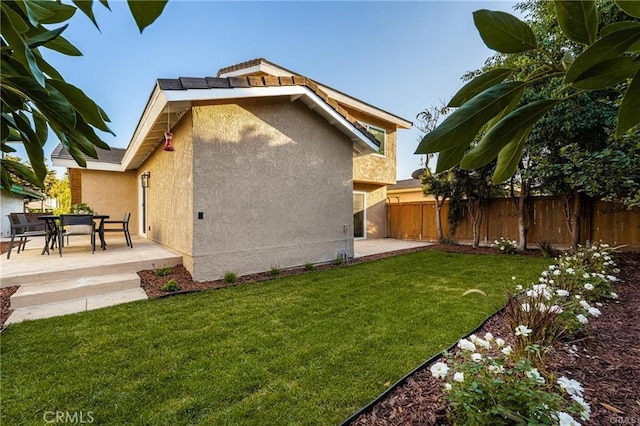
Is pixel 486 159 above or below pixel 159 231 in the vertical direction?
above

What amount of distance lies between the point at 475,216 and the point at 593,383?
1020 centimetres

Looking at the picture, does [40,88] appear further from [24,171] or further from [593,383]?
[593,383]

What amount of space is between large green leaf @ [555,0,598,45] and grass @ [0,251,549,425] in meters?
2.60

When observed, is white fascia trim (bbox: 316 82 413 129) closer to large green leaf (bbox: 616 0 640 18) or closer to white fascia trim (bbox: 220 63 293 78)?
white fascia trim (bbox: 220 63 293 78)

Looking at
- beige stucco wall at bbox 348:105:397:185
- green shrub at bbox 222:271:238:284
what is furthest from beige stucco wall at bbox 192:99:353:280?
beige stucco wall at bbox 348:105:397:185

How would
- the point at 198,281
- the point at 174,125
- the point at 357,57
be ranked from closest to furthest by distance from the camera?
the point at 198,281, the point at 174,125, the point at 357,57

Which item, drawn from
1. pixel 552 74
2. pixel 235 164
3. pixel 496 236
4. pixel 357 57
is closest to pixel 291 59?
pixel 357 57

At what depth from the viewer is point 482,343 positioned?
7.68ft

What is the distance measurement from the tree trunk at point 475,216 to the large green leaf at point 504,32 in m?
12.1

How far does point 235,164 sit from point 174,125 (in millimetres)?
2044

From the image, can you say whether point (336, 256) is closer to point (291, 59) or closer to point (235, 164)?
point (235, 164)

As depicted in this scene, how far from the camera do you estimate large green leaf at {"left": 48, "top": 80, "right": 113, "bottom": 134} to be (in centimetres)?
74

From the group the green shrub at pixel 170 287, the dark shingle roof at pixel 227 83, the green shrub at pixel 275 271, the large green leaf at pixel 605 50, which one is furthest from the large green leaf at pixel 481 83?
the green shrub at pixel 275 271

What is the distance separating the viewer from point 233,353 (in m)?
3.32
